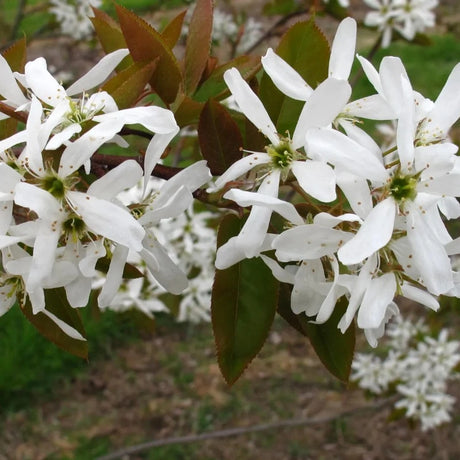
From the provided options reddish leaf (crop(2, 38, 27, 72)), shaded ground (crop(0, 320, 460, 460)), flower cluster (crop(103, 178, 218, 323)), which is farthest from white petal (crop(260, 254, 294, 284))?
shaded ground (crop(0, 320, 460, 460))

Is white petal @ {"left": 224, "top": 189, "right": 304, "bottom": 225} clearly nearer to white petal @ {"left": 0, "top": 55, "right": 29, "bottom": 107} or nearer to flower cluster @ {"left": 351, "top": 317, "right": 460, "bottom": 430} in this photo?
white petal @ {"left": 0, "top": 55, "right": 29, "bottom": 107}

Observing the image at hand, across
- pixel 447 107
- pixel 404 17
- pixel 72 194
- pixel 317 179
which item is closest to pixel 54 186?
pixel 72 194

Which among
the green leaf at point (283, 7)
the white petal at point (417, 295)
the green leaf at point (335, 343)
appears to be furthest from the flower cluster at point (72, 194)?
the green leaf at point (283, 7)

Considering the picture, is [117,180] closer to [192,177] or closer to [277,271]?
[192,177]

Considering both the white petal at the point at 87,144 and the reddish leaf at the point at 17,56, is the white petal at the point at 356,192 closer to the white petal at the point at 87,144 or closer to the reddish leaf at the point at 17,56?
the white petal at the point at 87,144

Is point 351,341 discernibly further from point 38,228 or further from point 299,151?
point 38,228

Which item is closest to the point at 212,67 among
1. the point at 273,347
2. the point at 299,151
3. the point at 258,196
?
the point at 299,151
